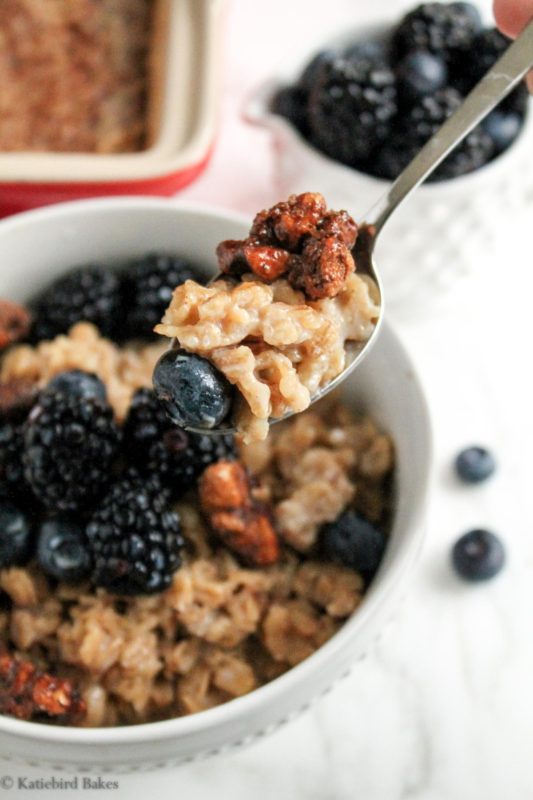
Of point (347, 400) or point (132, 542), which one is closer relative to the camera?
point (132, 542)

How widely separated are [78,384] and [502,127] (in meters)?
0.70

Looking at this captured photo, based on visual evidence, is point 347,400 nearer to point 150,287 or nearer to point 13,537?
point 150,287

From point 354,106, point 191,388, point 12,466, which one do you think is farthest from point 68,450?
→ point 354,106

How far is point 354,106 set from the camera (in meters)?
1.27

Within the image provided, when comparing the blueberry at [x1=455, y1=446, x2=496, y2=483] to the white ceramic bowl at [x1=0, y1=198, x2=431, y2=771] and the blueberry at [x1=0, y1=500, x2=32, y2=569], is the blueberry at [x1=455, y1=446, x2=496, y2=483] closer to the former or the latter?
the white ceramic bowl at [x1=0, y1=198, x2=431, y2=771]

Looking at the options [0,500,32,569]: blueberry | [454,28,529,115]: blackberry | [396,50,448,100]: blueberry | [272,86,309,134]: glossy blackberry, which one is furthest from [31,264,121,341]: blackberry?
[454,28,529,115]: blackberry

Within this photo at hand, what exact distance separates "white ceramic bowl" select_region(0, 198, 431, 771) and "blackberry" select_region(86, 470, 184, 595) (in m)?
0.15

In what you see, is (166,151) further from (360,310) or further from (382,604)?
(382,604)

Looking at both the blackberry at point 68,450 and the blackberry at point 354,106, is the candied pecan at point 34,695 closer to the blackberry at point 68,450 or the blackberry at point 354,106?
the blackberry at point 68,450

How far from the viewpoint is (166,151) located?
130 cm

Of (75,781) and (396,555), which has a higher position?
(396,555)

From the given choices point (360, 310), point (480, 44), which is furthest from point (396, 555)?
point (480, 44)

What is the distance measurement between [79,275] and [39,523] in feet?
1.11

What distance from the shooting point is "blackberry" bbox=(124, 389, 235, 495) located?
1014 mm
